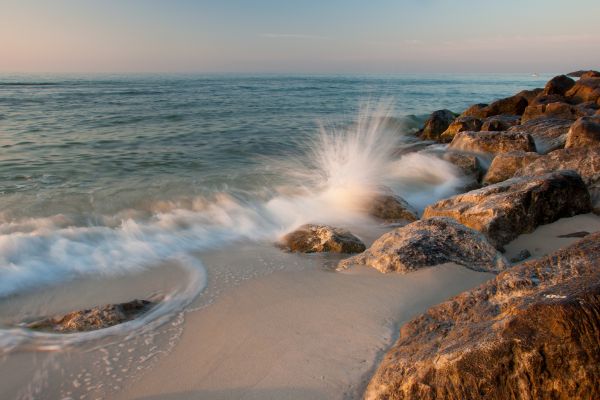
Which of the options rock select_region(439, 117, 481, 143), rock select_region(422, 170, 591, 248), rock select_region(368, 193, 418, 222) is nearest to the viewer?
rock select_region(422, 170, 591, 248)

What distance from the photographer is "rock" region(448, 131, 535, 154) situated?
8.99 meters

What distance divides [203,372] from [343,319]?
3.71 ft

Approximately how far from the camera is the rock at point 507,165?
23.5ft

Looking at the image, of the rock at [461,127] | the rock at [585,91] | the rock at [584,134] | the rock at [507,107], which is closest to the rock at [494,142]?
the rock at [584,134]

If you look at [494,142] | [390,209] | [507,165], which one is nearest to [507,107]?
[494,142]

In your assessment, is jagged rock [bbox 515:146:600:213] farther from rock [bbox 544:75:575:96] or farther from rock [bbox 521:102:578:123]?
rock [bbox 544:75:575:96]

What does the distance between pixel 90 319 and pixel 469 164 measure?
7664 millimetres

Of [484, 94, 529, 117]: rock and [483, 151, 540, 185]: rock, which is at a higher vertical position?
[484, 94, 529, 117]: rock

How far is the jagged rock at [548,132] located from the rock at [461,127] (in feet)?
6.55

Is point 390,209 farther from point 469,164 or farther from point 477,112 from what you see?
point 477,112


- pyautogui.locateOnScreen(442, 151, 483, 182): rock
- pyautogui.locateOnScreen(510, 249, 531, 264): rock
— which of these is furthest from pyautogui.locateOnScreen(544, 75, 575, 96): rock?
pyautogui.locateOnScreen(510, 249, 531, 264): rock

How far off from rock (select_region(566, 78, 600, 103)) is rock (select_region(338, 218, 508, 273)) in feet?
49.4

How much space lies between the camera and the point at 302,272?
4.55 m

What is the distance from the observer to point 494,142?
959cm
